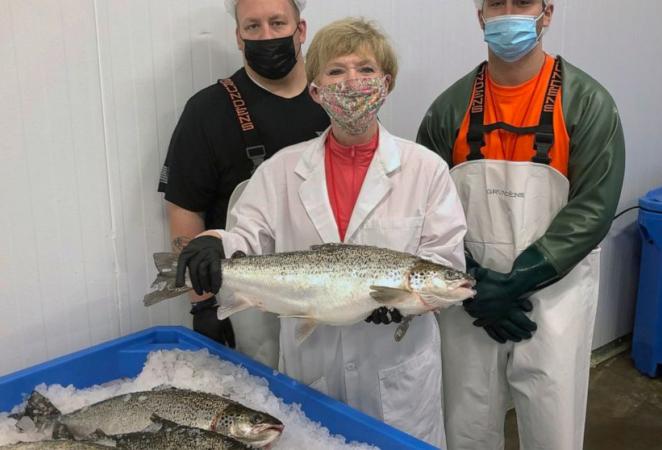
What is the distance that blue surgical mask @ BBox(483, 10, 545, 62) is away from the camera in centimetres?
204

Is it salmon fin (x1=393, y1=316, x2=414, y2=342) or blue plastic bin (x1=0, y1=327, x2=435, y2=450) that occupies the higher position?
salmon fin (x1=393, y1=316, x2=414, y2=342)

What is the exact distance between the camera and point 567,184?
2059 millimetres

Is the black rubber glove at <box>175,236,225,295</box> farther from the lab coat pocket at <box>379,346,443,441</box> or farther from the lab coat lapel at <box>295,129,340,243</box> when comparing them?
the lab coat pocket at <box>379,346,443,441</box>

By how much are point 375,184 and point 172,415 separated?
2.60 feet

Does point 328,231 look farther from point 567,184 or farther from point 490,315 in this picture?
point 567,184

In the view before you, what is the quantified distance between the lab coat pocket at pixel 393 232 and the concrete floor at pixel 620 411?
1972 mm

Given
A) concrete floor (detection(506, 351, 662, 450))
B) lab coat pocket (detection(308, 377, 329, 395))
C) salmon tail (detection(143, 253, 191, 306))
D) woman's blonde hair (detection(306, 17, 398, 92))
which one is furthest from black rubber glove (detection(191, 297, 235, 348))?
concrete floor (detection(506, 351, 662, 450))

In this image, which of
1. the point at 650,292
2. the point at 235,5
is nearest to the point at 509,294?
the point at 235,5

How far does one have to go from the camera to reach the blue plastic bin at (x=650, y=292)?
12.2 ft

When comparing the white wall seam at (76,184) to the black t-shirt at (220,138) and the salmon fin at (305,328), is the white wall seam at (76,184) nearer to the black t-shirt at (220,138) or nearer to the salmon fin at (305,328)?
the black t-shirt at (220,138)

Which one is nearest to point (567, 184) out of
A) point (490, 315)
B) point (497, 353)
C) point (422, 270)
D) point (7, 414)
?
point (490, 315)

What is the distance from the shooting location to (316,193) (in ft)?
5.85

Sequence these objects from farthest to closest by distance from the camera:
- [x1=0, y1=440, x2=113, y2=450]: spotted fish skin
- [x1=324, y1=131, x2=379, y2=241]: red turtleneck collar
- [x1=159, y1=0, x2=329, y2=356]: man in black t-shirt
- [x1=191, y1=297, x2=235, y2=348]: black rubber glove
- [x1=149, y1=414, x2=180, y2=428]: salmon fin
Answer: [x1=191, y1=297, x2=235, y2=348]: black rubber glove < [x1=159, y1=0, x2=329, y2=356]: man in black t-shirt < [x1=324, y1=131, x2=379, y2=241]: red turtleneck collar < [x1=149, y1=414, x2=180, y2=428]: salmon fin < [x1=0, y1=440, x2=113, y2=450]: spotted fish skin

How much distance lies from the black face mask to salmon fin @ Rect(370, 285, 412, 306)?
3.04 ft
